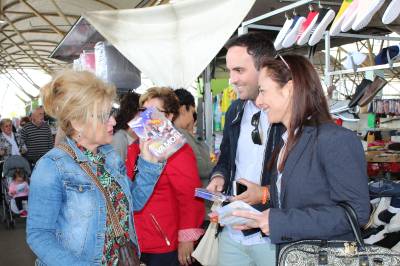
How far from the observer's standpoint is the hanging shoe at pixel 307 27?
3.17 m

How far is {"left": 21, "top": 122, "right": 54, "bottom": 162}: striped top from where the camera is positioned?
8625mm

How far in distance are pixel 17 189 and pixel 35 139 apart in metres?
1.23

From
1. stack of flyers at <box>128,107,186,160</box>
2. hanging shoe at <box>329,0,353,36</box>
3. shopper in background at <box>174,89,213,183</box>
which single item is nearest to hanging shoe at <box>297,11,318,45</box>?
hanging shoe at <box>329,0,353,36</box>

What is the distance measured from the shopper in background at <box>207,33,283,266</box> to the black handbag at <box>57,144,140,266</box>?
60cm

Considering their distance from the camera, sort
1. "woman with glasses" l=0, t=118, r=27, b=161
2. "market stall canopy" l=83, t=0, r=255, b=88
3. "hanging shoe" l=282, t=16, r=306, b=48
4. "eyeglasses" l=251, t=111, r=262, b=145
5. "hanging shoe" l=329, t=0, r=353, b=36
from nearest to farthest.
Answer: "eyeglasses" l=251, t=111, r=262, b=145 → "hanging shoe" l=329, t=0, r=353, b=36 → "hanging shoe" l=282, t=16, r=306, b=48 → "market stall canopy" l=83, t=0, r=255, b=88 → "woman with glasses" l=0, t=118, r=27, b=161

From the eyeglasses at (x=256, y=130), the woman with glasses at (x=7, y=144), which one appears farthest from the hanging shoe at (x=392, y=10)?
the woman with glasses at (x=7, y=144)

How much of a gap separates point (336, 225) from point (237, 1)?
7.01ft

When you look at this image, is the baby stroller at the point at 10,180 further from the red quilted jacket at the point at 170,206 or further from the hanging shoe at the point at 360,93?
the hanging shoe at the point at 360,93

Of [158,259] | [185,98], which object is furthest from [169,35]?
[158,259]

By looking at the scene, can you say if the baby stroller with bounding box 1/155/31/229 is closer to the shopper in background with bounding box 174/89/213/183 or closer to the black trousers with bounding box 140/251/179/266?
the shopper in background with bounding box 174/89/213/183

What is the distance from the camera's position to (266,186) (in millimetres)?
2150

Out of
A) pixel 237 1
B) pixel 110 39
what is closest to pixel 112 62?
pixel 110 39

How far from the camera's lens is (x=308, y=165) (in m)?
1.63

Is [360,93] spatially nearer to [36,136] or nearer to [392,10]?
[392,10]
